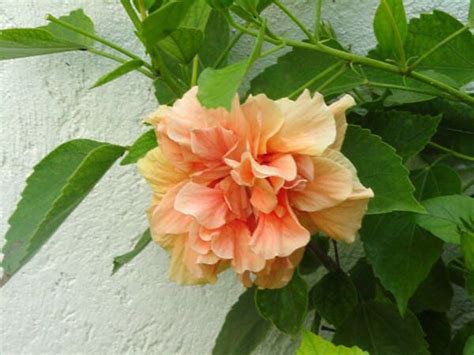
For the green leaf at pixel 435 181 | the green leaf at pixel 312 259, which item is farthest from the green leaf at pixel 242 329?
the green leaf at pixel 435 181

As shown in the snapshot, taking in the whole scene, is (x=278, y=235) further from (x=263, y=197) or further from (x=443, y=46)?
(x=443, y=46)

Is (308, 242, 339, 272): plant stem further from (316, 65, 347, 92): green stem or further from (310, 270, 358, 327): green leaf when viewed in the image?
(316, 65, 347, 92): green stem

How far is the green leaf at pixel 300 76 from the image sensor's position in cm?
46

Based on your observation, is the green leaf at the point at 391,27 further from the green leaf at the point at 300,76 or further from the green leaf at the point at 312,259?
the green leaf at the point at 312,259

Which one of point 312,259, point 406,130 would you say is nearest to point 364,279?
point 312,259

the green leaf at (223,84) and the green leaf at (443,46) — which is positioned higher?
the green leaf at (223,84)

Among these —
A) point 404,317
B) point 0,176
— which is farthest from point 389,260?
point 0,176

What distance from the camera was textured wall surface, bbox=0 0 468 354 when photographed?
627 millimetres

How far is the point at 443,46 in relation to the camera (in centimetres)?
46

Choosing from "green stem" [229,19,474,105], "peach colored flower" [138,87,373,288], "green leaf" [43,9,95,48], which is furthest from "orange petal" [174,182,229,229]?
"green leaf" [43,9,95,48]

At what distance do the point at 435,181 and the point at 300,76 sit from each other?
4.6 inches

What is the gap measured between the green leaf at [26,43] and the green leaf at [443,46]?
9.0 inches

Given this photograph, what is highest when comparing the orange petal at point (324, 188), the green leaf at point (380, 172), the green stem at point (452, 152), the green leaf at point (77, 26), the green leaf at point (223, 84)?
the green leaf at point (223, 84)

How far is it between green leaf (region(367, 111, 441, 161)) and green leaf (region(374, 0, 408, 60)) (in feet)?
0.16
